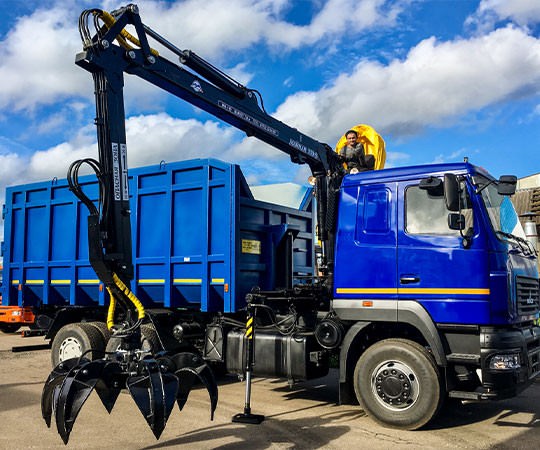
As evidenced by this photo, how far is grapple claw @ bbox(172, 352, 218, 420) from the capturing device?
16.3 ft

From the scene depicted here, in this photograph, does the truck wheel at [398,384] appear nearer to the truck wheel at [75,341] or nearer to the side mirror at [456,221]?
the side mirror at [456,221]

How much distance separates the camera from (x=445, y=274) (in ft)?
18.3

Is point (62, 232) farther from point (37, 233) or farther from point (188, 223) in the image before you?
point (188, 223)

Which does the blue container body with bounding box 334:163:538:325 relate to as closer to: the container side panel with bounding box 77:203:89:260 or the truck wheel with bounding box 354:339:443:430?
the truck wheel with bounding box 354:339:443:430

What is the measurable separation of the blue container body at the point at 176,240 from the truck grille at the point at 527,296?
10.5 feet

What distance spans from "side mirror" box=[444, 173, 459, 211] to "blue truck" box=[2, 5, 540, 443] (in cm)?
1

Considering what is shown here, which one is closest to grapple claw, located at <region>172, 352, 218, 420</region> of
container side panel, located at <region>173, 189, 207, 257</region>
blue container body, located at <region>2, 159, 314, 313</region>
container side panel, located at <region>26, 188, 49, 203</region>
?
blue container body, located at <region>2, 159, 314, 313</region>

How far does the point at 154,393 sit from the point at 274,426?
6.31 ft

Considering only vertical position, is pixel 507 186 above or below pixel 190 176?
below

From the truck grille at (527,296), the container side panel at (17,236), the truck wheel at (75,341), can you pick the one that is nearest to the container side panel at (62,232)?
the container side panel at (17,236)

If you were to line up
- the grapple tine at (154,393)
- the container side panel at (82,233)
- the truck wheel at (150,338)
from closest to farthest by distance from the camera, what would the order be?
the grapple tine at (154,393), the truck wheel at (150,338), the container side panel at (82,233)

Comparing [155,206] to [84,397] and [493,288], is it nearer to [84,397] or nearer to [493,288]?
[84,397]

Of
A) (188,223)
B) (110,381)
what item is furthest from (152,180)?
(110,381)

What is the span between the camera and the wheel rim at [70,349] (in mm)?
8008
